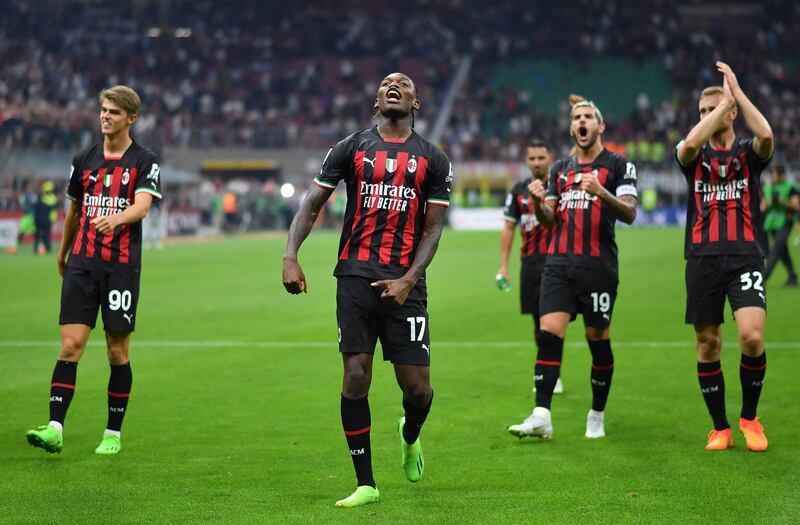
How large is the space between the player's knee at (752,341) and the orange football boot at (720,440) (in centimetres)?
53

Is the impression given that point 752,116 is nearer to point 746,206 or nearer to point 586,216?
point 746,206

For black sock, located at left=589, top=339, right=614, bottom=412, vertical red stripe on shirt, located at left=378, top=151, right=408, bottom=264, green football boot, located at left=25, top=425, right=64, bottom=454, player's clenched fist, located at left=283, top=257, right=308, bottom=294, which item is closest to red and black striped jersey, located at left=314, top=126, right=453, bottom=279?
vertical red stripe on shirt, located at left=378, top=151, right=408, bottom=264

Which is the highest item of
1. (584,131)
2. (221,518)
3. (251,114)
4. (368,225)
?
(251,114)

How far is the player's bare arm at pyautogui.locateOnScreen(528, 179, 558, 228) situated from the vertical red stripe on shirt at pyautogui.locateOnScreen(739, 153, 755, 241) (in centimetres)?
129

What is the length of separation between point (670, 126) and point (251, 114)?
64.0 ft

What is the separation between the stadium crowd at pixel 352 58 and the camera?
5400 cm

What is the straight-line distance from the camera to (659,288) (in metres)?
20.5

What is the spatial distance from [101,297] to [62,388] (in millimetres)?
618

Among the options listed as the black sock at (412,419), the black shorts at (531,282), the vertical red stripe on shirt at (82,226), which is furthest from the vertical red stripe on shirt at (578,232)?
the vertical red stripe on shirt at (82,226)

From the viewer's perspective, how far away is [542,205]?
8.05 meters

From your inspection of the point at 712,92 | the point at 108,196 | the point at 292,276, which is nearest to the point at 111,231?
the point at 108,196

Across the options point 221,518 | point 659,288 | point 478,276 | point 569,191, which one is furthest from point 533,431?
point 478,276

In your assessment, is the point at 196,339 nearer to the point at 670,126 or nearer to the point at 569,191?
the point at 569,191

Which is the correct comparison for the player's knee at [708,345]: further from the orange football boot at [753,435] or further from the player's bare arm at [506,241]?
the player's bare arm at [506,241]
